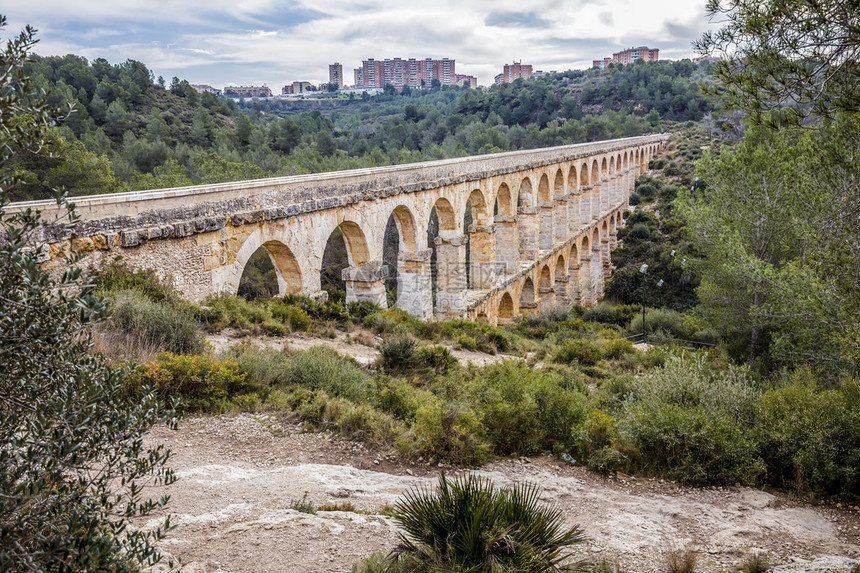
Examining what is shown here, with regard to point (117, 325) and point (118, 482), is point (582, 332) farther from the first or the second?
point (118, 482)

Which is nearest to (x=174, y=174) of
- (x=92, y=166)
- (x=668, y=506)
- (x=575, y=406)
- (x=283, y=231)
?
(x=92, y=166)

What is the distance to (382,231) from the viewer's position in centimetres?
1252

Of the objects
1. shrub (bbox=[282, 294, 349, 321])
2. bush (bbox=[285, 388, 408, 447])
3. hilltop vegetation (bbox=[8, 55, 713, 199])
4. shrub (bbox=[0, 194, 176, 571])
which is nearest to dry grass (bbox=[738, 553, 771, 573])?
bush (bbox=[285, 388, 408, 447])

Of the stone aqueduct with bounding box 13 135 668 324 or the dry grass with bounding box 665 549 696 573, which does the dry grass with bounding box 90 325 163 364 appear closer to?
the stone aqueduct with bounding box 13 135 668 324

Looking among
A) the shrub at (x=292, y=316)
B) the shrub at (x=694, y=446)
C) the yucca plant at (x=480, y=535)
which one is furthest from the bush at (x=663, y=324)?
the yucca plant at (x=480, y=535)

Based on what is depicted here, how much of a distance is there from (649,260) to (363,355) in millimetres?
23980

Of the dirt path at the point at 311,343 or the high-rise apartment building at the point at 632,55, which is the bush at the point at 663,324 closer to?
the dirt path at the point at 311,343

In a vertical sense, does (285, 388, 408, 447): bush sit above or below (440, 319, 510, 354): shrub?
above

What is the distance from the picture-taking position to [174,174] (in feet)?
70.2

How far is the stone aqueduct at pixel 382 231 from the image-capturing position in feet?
27.8

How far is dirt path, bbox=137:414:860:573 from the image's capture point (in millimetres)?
3555

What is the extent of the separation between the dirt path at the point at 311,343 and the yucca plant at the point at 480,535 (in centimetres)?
492

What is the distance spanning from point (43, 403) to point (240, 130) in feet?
116

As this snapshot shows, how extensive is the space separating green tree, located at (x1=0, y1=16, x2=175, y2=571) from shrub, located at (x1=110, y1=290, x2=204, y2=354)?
4873 millimetres
